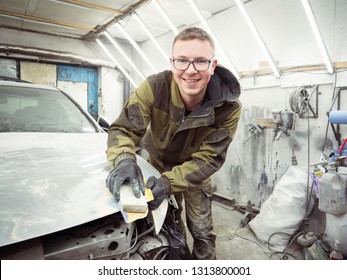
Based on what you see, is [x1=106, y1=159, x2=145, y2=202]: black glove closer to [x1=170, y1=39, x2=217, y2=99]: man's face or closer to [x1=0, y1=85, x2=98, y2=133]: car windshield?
[x1=170, y1=39, x2=217, y2=99]: man's face

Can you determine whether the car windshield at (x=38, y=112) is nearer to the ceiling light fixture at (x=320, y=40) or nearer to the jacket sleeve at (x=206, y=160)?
the jacket sleeve at (x=206, y=160)

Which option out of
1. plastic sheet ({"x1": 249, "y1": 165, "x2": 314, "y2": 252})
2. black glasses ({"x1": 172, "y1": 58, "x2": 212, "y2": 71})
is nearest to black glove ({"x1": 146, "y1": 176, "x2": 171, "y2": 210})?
black glasses ({"x1": 172, "y1": 58, "x2": 212, "y2": 71})

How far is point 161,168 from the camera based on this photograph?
6.63 ft

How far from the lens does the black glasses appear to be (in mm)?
1449

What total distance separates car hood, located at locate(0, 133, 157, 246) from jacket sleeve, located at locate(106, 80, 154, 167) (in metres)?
0.15

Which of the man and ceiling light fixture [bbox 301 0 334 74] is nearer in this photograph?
the man

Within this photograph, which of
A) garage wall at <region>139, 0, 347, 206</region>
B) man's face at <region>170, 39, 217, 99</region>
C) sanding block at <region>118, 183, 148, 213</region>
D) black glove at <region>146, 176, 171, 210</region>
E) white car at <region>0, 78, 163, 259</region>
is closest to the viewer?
white car at <region>0, 78, 163, 259</region>

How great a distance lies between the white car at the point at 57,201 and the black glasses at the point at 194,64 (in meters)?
0.68

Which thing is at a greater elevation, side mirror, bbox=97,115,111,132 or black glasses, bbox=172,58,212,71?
black glasses, bbox=172,58,212,71

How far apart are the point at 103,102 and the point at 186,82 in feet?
17.5

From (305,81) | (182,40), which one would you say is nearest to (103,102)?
(305,81)

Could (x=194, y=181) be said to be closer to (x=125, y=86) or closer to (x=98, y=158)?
(x=98, y=158)

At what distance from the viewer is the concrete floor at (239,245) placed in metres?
2.54

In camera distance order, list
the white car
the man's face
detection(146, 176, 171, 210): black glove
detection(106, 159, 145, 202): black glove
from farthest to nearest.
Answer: the man's face
detection(146, 176, 171, 210): black glove
detection(106, 159, 145, 202): black glove
the white car
